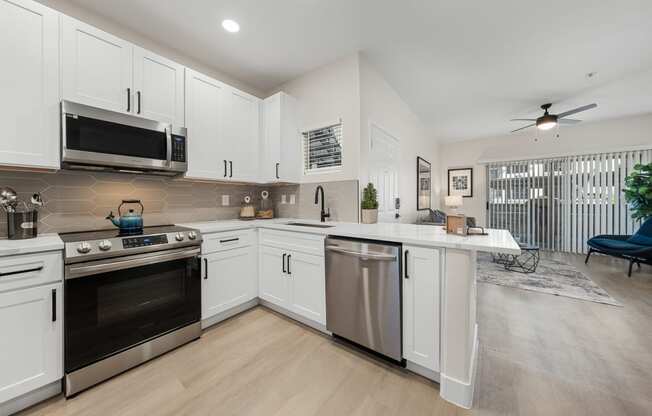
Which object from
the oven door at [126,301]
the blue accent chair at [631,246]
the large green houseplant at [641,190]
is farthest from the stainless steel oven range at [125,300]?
the large green houseplant at [641,190]

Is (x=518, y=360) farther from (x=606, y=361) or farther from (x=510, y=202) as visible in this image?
(x=510, y=202)

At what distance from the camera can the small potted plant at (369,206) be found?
249 cm

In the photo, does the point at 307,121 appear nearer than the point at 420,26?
No

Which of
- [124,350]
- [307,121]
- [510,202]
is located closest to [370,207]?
[307,121]

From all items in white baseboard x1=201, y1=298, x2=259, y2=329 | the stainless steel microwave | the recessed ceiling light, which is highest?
the recessed ceiling light

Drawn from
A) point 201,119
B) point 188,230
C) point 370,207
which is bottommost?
point 188,230

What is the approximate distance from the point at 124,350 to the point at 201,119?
2.01m

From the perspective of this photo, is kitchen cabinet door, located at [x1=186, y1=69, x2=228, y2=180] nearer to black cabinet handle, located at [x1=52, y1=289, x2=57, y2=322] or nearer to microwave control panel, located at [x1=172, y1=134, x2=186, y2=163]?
microwave control panel, located at [x1=172, y1=134, x2=186, y2=163]

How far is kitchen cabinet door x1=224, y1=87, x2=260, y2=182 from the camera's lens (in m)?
2.63

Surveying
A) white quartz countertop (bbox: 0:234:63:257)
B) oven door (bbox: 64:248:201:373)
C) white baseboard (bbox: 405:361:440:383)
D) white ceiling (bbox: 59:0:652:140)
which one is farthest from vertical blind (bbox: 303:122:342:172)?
white quartz countertop (bbox: 0:234:63:257)

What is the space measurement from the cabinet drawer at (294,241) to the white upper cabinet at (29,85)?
1610 mm

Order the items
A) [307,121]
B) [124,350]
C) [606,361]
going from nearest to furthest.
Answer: [124,350]
[606,361]
[307,121]

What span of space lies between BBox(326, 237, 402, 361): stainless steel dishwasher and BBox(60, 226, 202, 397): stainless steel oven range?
114 centimetres

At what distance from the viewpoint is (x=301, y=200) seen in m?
3.04
